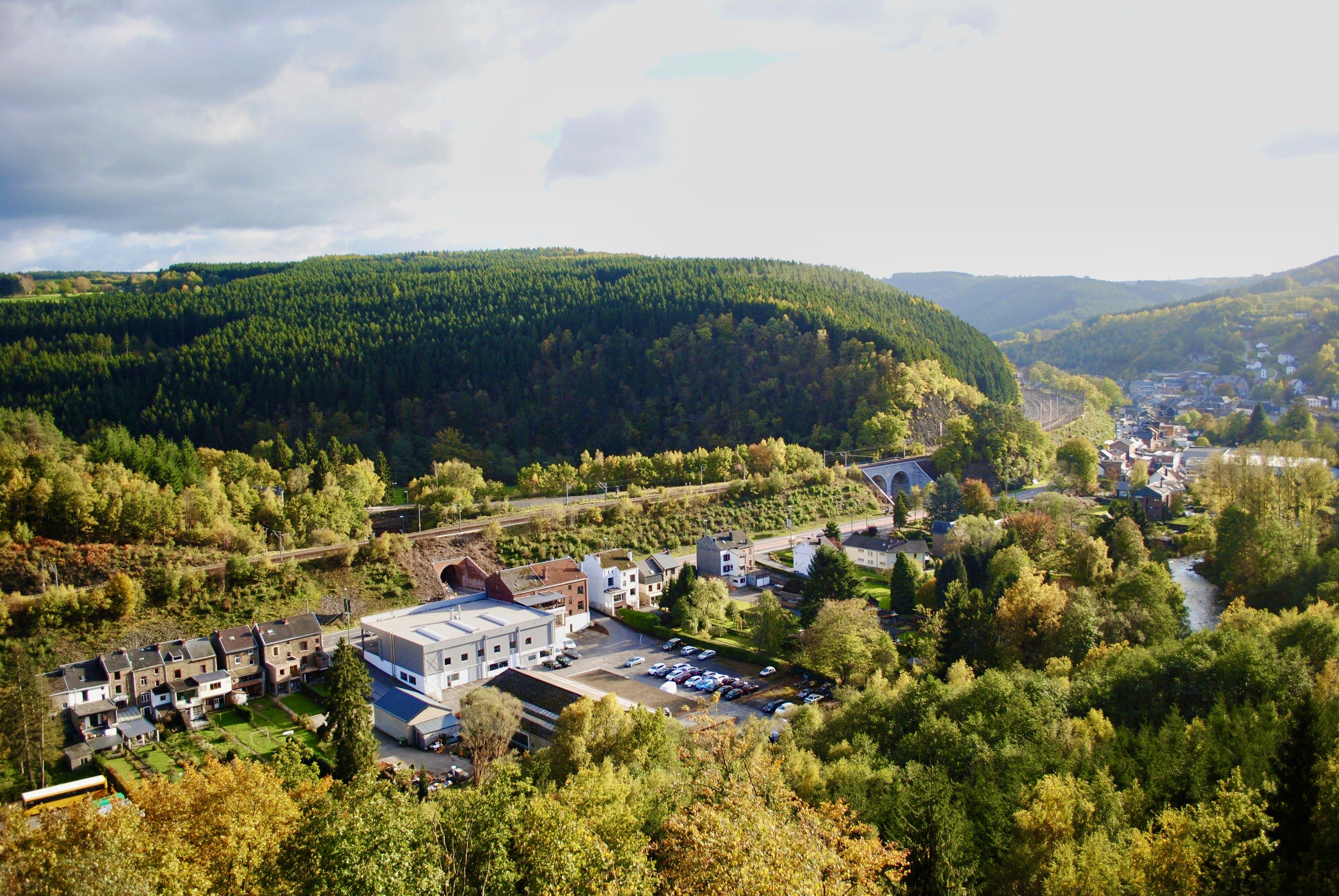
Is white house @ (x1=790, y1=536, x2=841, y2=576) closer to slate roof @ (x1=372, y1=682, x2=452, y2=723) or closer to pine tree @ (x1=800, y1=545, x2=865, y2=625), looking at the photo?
pine tree @ (x1=800, y1=545, x2=865, y2=625)

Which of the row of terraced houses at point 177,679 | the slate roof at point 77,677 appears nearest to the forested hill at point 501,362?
the row of terraced houses at point 177,679

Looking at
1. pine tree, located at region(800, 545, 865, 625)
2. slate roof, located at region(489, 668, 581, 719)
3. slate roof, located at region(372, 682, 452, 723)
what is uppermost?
pine tree, located at region(800, 545, 865, 625)

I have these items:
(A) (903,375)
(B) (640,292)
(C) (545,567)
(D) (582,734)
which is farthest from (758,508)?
(B) (640,292)

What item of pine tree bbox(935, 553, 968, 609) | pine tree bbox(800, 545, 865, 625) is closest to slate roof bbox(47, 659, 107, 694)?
pine tree bbox(800, 545, 865, 625)

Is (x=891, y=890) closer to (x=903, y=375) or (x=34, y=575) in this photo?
(x=34, y=575)

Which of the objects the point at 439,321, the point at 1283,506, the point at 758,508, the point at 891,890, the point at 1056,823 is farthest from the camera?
the point at 439,321

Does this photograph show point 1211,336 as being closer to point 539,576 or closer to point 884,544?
point 884,544
